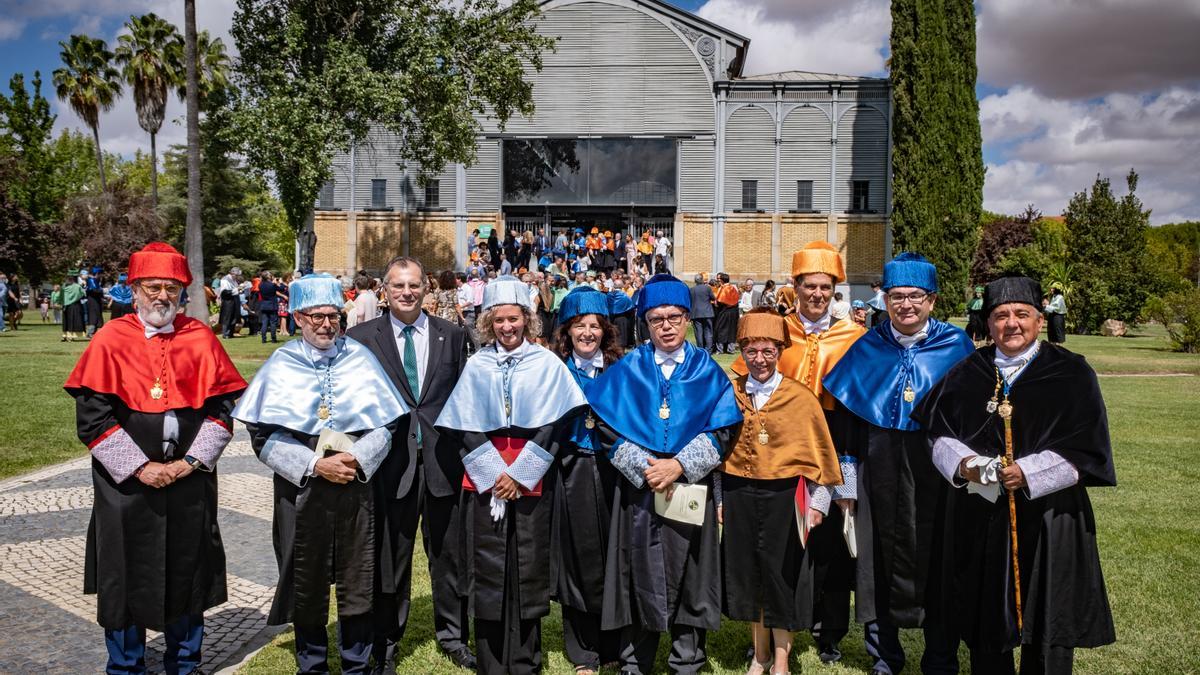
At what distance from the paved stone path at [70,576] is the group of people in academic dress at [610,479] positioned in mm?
704

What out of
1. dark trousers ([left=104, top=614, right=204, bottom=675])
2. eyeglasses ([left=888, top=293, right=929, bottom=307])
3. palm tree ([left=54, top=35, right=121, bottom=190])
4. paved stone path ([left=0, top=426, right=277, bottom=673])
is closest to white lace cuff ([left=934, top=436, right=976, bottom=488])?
eyeglasses ([left=888, top=293, right=929, bottom=307])

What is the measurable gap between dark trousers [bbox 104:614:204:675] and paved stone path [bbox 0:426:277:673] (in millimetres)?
287

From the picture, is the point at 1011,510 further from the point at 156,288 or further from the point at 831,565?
the point at 156,288

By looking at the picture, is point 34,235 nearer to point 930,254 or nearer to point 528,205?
point 528,205

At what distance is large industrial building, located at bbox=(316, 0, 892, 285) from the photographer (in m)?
34.4

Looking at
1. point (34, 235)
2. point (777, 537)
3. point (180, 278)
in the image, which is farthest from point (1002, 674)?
point (34, 235)

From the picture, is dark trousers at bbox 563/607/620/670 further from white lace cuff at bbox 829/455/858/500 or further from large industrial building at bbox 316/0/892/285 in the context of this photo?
large industrial building at bbox 316/0/892/285

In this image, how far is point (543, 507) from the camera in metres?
4.61

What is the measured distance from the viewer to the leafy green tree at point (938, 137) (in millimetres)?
30609

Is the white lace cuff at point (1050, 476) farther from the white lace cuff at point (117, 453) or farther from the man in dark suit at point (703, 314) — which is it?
the man in dark suit at point (703, 314)

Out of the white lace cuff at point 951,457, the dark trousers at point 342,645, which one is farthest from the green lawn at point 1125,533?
the white lace cuff at point 951,457

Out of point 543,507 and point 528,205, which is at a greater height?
point 528,205

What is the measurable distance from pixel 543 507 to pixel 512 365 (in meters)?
0.80

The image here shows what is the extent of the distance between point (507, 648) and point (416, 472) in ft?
3.60
